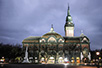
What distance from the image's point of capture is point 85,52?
80.4 m

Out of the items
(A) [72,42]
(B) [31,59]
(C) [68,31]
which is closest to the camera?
(B) [31,59]

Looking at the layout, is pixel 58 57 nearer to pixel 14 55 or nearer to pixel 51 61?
pixel 51 61

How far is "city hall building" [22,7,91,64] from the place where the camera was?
75750 mm

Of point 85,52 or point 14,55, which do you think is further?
point 85,52

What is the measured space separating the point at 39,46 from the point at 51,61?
11325mm

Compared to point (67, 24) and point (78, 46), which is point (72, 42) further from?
point (67, 24)

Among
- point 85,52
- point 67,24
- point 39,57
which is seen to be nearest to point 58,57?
point 39,57

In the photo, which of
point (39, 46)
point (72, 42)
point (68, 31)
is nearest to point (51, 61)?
point (39, 46)

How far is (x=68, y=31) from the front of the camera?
103 m

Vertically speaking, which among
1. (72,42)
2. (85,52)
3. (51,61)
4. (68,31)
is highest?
(68,31)

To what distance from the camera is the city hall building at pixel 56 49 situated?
2982 inches

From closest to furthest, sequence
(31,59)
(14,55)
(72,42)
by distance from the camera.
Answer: (14,55) → (31,59) → (72,42)

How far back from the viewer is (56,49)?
7456 centimetres

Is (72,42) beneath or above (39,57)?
above
